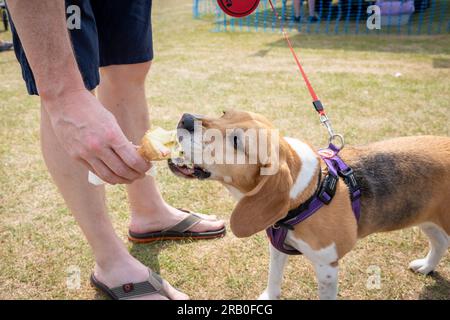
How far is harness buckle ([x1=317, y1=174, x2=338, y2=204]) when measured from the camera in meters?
2.21

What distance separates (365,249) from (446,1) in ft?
57.4

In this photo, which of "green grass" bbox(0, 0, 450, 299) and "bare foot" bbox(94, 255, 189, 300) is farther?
"green grass" bbox(0, 0, 450, 299)

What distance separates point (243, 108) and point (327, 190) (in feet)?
12.4

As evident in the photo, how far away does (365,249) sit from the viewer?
10.2 ft

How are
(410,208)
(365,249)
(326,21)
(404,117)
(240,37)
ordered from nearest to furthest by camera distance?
1. (410,208)
2. (365,249)
3. (404,117)
4. (240,37)
5. (326,21)

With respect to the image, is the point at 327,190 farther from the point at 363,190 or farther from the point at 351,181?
the point at 363,190

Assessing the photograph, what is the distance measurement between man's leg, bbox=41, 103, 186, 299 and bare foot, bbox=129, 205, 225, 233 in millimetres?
542

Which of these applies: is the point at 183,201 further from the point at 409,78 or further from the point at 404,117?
the point at 409,78

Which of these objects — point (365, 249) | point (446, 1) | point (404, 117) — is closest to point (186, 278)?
point (365, 249)

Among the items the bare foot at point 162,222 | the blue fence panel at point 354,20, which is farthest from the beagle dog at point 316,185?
the blue fence panel at point 354,20

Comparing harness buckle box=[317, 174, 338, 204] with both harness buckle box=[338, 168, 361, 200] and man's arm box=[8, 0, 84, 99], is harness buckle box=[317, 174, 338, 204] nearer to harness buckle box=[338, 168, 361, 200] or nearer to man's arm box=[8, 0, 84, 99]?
harness buckle box=[338, 168, 361, 200]

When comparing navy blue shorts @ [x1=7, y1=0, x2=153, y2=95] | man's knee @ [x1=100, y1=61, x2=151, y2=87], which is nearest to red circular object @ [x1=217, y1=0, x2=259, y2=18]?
navy blue shorts @ [x1=7, y1=0, x2=153, y2=95]

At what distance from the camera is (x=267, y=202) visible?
2088mm

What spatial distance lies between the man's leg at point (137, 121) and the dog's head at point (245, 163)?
81cm
